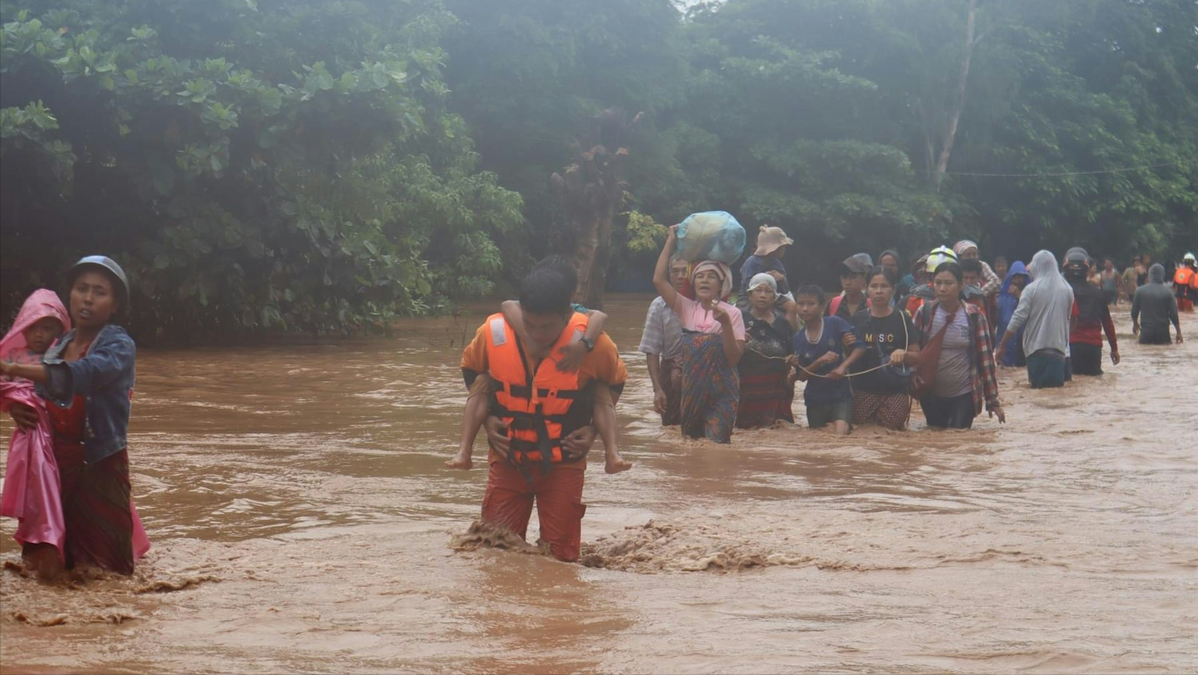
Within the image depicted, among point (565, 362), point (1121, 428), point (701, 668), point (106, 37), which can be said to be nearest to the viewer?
point (701, 668)

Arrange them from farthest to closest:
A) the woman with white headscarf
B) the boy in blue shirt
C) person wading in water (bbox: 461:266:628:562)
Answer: the woman with white headscarf → the boy in blue shirt → person wading in water (bbox: 461:266:628:562)

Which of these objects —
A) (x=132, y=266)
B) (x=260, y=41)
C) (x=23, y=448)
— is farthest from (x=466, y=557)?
(x=260, y=41)

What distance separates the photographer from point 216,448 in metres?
10.3

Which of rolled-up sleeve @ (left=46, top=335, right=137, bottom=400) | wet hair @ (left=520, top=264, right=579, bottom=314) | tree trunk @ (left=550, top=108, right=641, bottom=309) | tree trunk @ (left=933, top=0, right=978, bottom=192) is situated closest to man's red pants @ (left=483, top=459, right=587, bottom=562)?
wet hair @ (left=520, top=264, right=579, bottom=314)

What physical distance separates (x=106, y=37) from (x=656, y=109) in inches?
946

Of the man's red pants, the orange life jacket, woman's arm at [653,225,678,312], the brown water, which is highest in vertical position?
woman's arm at [653,225,678,312]

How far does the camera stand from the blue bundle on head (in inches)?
392

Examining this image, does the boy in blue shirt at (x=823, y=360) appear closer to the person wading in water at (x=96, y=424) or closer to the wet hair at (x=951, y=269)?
the wet hair at (x=951, y=269)

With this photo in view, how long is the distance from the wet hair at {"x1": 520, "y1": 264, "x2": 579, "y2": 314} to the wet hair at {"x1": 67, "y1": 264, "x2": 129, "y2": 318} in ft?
5.19

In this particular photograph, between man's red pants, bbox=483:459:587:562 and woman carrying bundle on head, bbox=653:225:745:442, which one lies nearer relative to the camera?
man's red pants, bbox=483:459:587:562

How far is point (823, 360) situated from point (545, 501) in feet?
17.1

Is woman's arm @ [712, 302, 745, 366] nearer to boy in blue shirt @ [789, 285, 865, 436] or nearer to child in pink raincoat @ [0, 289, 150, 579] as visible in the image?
boy in blue shirt @ [789, 285, 865, 436]

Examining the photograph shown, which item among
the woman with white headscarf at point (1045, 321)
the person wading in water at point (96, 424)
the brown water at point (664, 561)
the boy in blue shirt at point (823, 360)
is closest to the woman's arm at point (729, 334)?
the brown water at point (664, 561)

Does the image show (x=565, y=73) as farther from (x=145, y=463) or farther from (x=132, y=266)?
(x=145, y=463)
